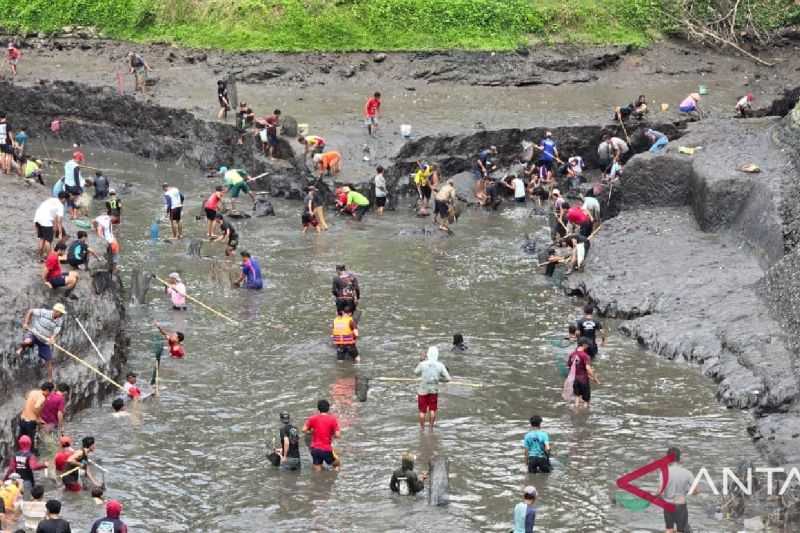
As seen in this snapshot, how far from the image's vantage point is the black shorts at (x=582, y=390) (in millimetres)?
23641

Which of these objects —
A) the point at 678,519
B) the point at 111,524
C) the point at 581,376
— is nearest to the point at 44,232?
the point at 581,376

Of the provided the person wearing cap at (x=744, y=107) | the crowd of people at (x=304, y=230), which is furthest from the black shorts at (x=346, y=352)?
the person wearing cap at (x=744, y=107)

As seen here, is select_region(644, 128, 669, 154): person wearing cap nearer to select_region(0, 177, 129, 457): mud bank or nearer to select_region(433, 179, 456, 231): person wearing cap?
select_region(433, 179, 456, 231): person wearing cap

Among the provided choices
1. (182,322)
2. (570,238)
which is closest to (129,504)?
(182,322)

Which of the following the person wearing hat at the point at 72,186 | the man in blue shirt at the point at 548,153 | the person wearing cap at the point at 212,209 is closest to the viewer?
the person wearing cap at the point at 212,209

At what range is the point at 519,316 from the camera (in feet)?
94.9

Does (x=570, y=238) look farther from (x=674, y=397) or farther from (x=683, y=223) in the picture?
(x=674, y=397)

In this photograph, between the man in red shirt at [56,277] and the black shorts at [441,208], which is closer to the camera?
the man in red shirt at [56,277]

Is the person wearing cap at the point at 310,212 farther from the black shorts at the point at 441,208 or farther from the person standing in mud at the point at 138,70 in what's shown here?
the person standing in mud at the point at 138,70

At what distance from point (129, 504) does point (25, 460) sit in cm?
153

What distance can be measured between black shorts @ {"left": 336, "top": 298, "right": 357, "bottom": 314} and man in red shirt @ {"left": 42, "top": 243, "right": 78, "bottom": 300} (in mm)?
4805

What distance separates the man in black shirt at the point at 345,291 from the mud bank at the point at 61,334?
3.92 meters

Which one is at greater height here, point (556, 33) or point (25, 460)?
point (556, 33)

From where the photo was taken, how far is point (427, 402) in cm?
2266
